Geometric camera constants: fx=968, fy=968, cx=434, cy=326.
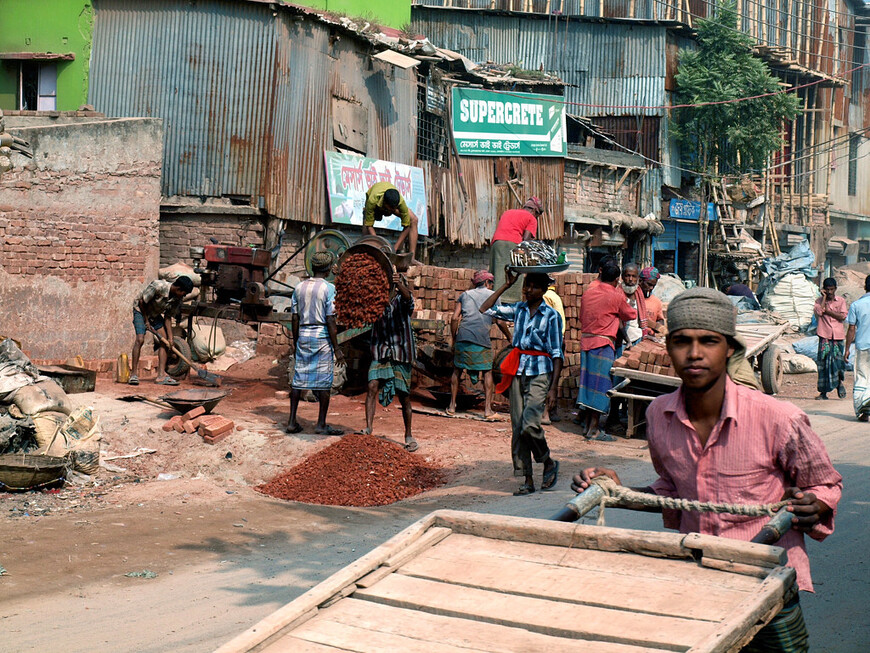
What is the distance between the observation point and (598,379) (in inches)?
441

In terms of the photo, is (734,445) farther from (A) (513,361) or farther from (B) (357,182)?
(B) (357,182)

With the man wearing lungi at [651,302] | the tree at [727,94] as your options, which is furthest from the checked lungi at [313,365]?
the tree at [727,94]

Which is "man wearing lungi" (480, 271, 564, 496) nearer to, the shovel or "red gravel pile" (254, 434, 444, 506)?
"red gravel pile" (254, 434, 444, 506)

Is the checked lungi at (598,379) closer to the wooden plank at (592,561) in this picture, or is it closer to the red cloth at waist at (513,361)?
the red cloth at waist at (513,361)

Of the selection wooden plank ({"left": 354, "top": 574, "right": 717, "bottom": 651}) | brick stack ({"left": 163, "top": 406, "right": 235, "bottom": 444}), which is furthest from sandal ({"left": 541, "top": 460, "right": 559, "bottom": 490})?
wooden plank ({"left": 354, "top": 574, "right": 717, "bottom": 651})

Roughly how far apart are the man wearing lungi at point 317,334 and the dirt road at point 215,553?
74 cm

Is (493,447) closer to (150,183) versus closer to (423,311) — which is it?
(423,311)

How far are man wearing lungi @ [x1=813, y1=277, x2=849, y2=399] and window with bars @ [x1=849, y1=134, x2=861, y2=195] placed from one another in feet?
101

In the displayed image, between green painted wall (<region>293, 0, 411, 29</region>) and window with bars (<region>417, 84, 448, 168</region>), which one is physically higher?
green painted wall (<region>293, 0, 411, 29</region>)

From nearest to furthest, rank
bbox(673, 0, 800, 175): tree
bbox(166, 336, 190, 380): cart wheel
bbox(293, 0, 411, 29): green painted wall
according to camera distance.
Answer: bbox(166, 336, 190, 380): cart wheel → bbox(293, 0, 411, 29): green painted wall → bbox(673, 0, 800, 175): tree

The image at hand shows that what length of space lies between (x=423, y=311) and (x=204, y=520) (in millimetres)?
6150

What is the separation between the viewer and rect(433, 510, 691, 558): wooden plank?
307cm

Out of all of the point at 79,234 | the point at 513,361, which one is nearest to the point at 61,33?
the point at 79,234

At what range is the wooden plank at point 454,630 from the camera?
8.54 ft
